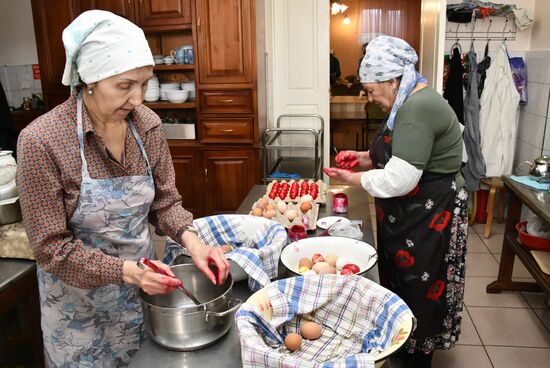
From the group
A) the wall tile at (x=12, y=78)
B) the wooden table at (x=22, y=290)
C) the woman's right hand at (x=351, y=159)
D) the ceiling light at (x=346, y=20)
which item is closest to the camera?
the wooden table at (x=22, y=290)

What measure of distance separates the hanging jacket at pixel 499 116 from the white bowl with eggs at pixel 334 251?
266 cm

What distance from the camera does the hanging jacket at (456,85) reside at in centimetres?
381

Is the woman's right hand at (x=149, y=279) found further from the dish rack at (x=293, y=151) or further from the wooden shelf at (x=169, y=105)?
the wooden shelf at (x=169, y=105)

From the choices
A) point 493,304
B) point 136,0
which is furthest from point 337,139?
point 493,304

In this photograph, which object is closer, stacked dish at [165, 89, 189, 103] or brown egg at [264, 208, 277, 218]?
brown egg at [264, 208, 277, 218]

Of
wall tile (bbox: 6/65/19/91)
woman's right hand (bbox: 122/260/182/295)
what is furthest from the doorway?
woman's right hand (bbox: 122/260/182/295)

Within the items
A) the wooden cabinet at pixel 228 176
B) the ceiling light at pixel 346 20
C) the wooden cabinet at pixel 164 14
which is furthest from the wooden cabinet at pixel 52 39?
the ceiling light at pixel 346 20

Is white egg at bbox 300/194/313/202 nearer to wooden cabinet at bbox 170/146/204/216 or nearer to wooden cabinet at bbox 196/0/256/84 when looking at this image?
wooden cabinet at bbox 196/0/256/84

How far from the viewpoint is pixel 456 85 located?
3.81 meters

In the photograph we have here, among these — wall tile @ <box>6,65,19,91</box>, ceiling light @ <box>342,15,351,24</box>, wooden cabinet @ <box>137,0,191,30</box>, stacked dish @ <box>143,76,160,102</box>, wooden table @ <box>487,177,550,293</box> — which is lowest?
wooden table @ <box>487,177,550,293</box>

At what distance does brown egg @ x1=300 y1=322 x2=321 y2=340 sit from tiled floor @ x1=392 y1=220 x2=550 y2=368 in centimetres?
144

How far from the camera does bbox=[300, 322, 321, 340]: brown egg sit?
1.16 metres

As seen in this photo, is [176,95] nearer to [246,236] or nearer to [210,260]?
[246,236]

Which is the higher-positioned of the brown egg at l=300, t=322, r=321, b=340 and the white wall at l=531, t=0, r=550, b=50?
the white wall at l=531, t=0, r=550, b=50
